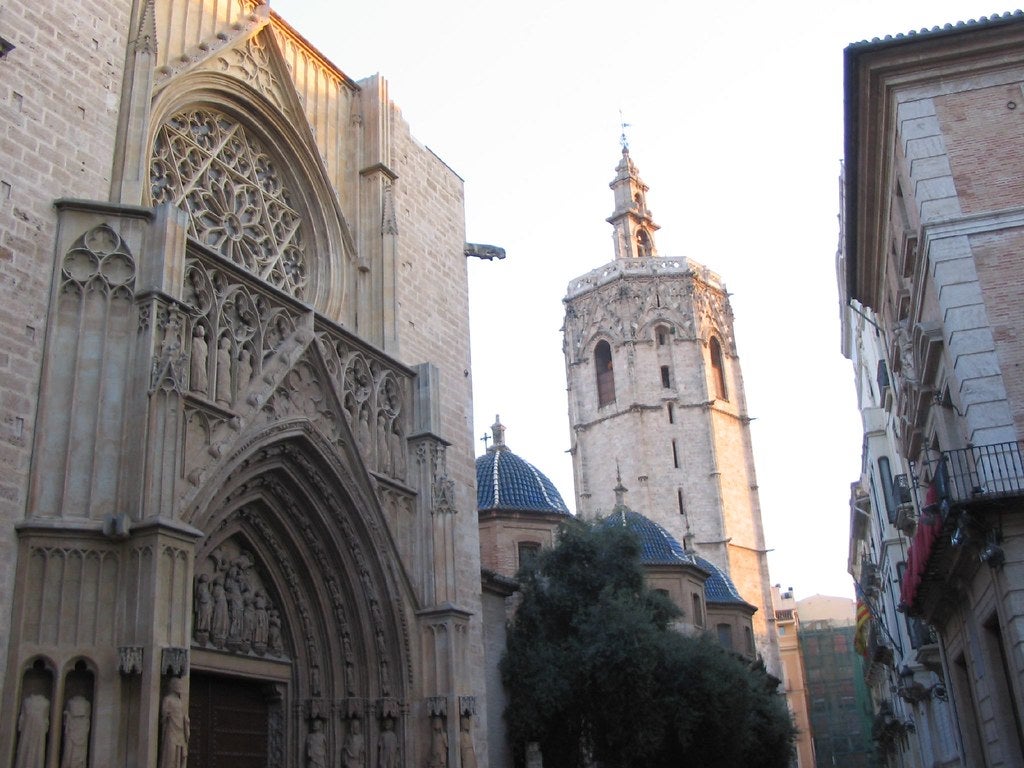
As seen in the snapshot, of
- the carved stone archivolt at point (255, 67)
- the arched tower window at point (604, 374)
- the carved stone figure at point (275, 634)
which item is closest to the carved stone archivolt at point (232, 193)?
the carved stone archivolt at point (255, 67)

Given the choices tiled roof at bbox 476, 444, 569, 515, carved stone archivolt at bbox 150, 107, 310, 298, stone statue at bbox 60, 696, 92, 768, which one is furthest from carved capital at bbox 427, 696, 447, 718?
tiled roof at bbox 476, 444, 569, 515

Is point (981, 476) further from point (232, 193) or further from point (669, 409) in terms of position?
point (669, 409)

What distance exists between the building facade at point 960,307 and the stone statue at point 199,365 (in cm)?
770

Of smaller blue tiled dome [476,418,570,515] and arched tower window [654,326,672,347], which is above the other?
arched tower window [654,326,672,347]

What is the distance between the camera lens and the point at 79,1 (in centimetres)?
1222

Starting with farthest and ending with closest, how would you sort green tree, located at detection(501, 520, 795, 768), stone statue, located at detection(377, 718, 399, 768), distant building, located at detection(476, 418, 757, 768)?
1. distant building, located at detection(476, 418, 757, 768)
2. green tree, located at detection(501, 520, 795, 768)
3. stone statue, located at detection(377, 718, 399, 768)

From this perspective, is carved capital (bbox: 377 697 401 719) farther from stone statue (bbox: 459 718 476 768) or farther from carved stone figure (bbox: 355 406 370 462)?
carved stone figure (bbox: 355 406 370 462)

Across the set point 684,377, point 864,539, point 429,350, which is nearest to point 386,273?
point 429,350

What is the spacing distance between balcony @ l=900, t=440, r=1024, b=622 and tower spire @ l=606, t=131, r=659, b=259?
4274 centimetres

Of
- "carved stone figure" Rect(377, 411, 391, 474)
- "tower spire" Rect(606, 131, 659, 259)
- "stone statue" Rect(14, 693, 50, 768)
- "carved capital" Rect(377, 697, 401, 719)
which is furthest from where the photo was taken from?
"tower spire" Rect(606, 131, 659, 259)

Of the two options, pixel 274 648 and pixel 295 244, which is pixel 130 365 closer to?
pixel 274 648

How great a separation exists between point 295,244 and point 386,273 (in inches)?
53.9

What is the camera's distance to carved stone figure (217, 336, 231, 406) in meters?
12.1

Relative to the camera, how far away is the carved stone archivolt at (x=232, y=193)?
542 inches
